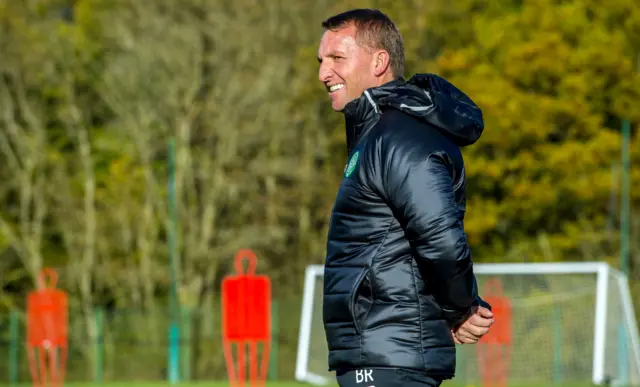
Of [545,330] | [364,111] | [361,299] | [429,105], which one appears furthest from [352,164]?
[545,330]

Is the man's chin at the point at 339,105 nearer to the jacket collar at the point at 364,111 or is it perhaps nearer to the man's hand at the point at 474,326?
the jacket collar at the point at 364,111

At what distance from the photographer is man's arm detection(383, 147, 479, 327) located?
3.57 meters

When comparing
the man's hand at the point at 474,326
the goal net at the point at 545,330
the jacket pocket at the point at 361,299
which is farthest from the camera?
the goal net at the point at 545,330

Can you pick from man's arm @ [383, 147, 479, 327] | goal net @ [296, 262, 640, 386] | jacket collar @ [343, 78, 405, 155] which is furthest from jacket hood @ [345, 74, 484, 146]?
goal net @ [296, 262, 640, 386]

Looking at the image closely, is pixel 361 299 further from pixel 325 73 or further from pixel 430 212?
pixel 325 73

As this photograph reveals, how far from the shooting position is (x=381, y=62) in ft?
12.6

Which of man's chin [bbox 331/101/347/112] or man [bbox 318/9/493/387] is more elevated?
man's chin [bbox 331/101/347/112]

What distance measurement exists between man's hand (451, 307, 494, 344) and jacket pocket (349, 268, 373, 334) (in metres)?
0.28

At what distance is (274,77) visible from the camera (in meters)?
33.1

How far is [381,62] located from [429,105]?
0.24 m

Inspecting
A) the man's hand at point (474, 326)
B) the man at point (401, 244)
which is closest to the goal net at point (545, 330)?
the man's hand at point (474, 326)

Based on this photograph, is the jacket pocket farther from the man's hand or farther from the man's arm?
the man's hand

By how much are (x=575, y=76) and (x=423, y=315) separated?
26608 millimetres

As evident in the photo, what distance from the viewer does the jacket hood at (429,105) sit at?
12.1ft
